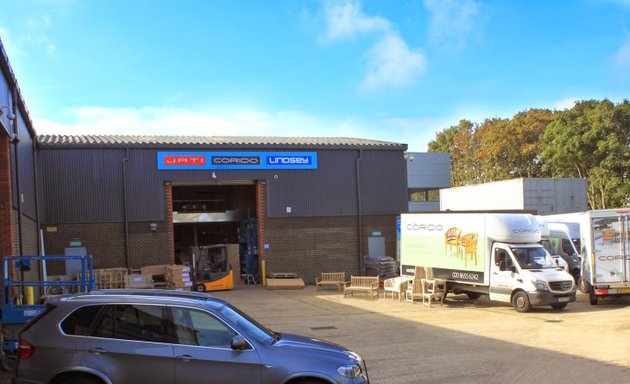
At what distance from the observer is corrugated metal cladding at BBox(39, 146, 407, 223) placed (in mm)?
24656

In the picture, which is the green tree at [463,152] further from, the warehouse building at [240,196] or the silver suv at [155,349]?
the silver suv at [155,349]

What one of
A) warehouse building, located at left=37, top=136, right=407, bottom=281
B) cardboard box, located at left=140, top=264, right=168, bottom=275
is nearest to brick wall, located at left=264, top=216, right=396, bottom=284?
warehouse building, located at left=37, top=136, right=407, bottom=281

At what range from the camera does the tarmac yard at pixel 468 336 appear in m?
8.53

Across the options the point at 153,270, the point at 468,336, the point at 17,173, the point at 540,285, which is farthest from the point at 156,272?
the point at 468,336

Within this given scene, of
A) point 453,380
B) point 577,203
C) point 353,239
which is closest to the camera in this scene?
point 453,380

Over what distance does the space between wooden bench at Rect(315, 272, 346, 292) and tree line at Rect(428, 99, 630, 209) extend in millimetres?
25411

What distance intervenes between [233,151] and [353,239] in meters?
7.63

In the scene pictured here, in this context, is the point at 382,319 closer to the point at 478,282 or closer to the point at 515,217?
the point at 478,282

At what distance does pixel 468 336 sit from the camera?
39.3 feet

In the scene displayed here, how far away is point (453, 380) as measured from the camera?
808cm

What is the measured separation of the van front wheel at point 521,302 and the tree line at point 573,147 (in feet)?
93.2

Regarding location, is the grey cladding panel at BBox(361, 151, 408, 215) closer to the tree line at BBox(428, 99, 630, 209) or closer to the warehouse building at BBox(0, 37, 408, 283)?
the warehouse building at BBox(0, 37, 408, 283)

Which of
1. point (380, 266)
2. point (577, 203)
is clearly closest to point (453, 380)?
point (380, 266)

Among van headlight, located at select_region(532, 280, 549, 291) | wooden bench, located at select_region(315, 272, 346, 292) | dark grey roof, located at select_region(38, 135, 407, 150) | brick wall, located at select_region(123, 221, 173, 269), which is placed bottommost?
wooden bench, located at select_region(315, 272, 346, 292)
